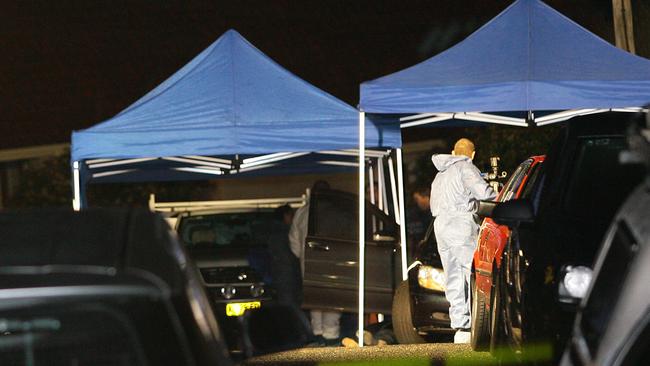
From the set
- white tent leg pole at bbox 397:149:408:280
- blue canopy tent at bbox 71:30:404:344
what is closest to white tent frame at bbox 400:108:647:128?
white tent leg pole at bbox 397:149:408:280

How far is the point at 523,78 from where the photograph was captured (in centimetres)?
1152

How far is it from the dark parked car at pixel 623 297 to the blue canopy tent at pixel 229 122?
25.6 feet

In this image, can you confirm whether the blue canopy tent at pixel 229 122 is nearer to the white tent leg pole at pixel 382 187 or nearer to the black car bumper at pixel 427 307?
the black car bumper at pixel 427 307

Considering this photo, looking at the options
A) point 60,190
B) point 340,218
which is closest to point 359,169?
point 340,218

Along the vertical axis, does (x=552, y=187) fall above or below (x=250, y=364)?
above

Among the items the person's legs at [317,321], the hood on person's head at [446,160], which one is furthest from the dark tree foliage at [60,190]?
the hood on person's head at [446,160]

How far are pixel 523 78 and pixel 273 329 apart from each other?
764cm

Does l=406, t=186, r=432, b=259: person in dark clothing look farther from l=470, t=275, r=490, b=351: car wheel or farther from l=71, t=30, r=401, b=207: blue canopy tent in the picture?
l=470, t=275, r=490, b=351: car wheel

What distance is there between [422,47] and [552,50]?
45.8ft

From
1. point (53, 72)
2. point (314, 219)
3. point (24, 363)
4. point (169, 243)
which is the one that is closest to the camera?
point (24, 363)

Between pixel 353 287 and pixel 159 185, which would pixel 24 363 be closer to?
pixel 353 287

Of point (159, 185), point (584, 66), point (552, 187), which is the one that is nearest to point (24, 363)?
point (552, 187)

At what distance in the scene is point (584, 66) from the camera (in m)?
11.7

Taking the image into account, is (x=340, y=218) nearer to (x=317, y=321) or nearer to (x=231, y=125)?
(x=317, y=321)
